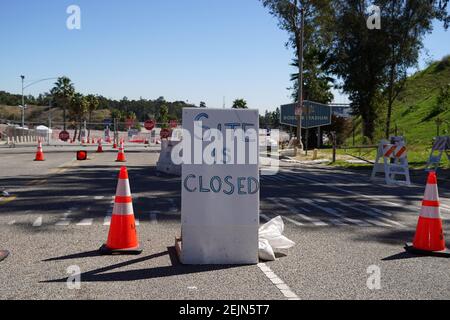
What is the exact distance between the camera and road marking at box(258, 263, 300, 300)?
5316 millimetres

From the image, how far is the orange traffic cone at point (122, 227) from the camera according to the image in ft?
23.3

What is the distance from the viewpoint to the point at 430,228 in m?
7.28

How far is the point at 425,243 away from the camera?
7.23m

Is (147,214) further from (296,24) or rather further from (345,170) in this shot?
(296,24)

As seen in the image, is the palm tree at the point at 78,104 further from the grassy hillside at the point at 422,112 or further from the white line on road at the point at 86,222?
the white line on road at the point at 86,222

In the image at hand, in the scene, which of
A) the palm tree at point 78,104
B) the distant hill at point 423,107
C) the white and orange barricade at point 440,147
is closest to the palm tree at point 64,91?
the palm tree at point 78,104

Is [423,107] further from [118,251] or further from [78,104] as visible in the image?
[118,251]

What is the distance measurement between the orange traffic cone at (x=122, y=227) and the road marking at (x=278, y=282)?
1.59 metres

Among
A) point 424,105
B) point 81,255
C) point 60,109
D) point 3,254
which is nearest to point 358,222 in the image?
point 81,255

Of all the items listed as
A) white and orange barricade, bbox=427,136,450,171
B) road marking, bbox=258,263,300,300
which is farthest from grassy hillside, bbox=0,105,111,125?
road marking, bbox=258,263,300,300

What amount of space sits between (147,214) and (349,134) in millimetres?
45281

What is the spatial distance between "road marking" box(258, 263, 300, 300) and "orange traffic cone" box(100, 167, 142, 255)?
1.59 meters

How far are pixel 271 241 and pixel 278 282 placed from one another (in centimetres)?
153
